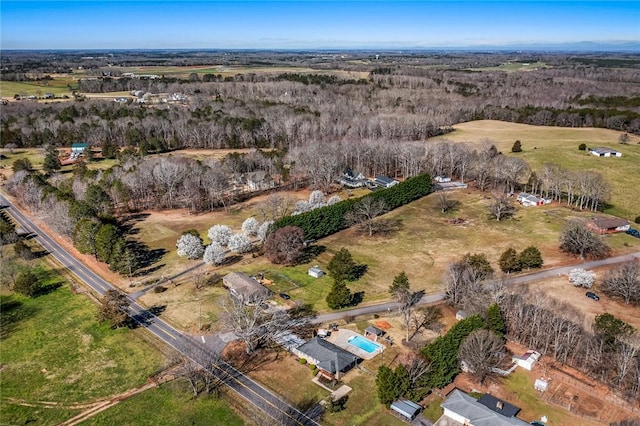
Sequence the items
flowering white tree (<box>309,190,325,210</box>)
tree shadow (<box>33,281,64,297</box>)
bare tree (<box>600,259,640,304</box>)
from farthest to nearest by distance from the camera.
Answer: flowering white tree (<box>309,190,325,210</box>)
tree shadow (<box>33,281,64,297</box>)
bare tree (<box>600,259,640,304</box>)

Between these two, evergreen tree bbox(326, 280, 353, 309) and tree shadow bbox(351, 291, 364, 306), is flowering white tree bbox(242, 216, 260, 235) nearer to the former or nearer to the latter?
tree shadow bbox(351, 291, 364, 306)

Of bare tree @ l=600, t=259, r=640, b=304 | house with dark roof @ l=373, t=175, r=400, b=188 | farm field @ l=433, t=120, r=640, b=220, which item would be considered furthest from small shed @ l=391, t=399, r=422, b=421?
farm field @ l=433, t=120, r=640, b=220

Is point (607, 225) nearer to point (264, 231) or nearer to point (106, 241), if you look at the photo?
point (264, 231)

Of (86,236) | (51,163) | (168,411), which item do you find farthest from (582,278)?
(51,163)

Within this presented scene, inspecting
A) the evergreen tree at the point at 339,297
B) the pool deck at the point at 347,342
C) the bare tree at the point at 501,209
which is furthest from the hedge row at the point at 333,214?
the pool deck at the point at 347,342

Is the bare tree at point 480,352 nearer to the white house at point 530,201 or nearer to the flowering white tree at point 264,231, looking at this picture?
the flowering white tree at point 264,231

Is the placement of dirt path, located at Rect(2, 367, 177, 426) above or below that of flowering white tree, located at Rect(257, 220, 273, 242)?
below
